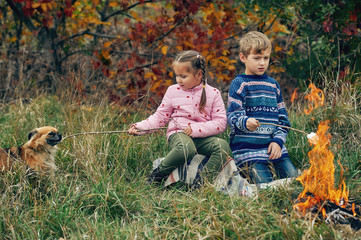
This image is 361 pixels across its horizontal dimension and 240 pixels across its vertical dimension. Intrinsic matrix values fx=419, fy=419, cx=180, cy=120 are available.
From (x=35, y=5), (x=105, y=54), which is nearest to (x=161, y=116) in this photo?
(x=105, y=54)

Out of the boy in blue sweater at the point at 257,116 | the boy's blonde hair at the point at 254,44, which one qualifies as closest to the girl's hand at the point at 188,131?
the boy in blue sweater at the point at 257,116

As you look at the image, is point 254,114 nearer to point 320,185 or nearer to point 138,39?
point 320,185

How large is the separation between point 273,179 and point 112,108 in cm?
239

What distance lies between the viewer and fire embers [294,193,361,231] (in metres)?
2.93

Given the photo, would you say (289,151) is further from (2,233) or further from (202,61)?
(2,233)

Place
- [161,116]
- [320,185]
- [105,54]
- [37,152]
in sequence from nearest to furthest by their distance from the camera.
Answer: [320,185], [37,152], [161,116], [105,54]

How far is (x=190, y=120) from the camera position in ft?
13.4

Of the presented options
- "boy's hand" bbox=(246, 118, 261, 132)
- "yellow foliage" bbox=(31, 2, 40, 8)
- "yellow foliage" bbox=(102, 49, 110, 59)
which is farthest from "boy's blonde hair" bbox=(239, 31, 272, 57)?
"yellow foliage" bbox=(31, 2, 40, 8)

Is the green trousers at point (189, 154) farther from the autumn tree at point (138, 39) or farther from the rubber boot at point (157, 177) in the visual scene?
the autumn tree at point (138, 39)

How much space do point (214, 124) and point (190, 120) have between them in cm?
25

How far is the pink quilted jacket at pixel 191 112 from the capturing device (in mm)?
4018

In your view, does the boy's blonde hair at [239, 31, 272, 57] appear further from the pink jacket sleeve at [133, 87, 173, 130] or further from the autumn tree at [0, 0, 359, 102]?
the autumn tree at [0, 0, 359, 102]

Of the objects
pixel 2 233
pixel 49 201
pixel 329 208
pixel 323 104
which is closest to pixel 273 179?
pixel 329 208

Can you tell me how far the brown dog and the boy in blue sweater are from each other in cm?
168
